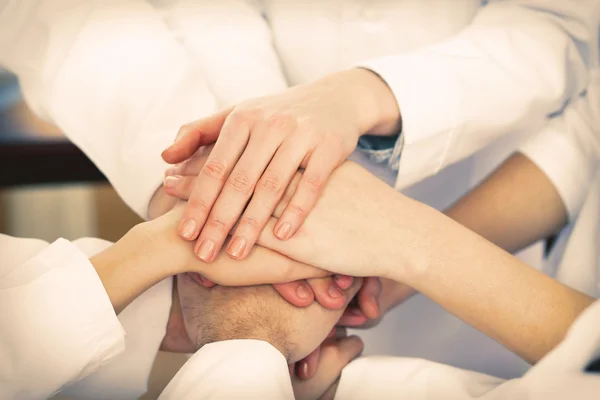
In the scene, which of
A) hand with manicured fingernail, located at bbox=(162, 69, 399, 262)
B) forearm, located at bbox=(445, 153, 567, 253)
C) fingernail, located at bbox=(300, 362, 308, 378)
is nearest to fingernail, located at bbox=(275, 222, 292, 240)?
hand with manicured fingernail, located at bbox=(162, 69, 399, 262)

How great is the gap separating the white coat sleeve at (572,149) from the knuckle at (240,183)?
1.67 feet

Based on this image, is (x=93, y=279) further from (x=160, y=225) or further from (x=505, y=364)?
(x=505, y=364)

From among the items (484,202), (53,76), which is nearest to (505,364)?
(484,202)

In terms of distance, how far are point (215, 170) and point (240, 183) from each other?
0.04m

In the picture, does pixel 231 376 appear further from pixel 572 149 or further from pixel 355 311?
pixel 572 149

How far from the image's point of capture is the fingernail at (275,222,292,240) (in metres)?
0.74

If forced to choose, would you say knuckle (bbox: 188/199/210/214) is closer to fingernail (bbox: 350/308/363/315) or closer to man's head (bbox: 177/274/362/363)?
man's head (bbox: 177/274/362/363)

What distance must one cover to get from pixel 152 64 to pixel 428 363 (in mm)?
638

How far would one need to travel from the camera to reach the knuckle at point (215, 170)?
74 cm

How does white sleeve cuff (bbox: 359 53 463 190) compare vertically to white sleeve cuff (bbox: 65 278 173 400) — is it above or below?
above

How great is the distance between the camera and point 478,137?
0.97m

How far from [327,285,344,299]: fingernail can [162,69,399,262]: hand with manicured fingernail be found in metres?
0.12

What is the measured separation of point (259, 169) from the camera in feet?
2.42

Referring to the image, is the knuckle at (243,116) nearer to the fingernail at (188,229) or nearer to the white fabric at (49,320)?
the fingernail at (188,229)
